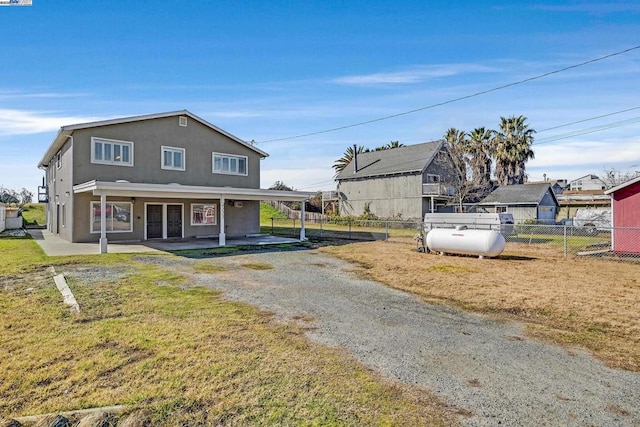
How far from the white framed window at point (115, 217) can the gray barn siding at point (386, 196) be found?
2359 cm

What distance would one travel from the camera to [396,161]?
119ft

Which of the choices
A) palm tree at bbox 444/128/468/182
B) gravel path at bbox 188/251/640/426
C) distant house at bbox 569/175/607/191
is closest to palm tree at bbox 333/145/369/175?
palm tree at bbox 444/128/468/182

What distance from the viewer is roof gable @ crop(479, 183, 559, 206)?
31016 mm

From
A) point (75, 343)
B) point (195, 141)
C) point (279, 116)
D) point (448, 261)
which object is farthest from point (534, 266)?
point (279, 116)

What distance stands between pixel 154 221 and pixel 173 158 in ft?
10.7

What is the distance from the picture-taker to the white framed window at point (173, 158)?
18.3m

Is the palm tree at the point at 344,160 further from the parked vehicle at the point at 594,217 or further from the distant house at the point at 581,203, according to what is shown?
the parked vehicle at the point at 594,217

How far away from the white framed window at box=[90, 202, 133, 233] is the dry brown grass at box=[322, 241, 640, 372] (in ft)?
34.2

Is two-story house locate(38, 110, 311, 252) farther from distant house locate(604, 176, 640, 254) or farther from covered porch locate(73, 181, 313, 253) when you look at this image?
distant house locate(604, 176, 640, 254)

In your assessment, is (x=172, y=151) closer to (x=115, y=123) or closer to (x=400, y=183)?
(x=115, y=123)

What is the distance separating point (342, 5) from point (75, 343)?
13.7 meters

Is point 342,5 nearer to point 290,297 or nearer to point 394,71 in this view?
point 394,71

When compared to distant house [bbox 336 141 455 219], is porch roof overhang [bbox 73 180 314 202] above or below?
below

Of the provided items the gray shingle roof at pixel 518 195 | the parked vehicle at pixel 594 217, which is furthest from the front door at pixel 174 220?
the parked vehicle at pixel 594 217
